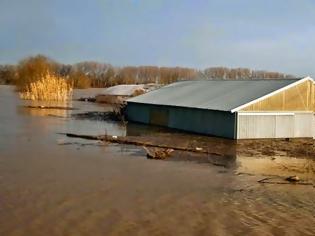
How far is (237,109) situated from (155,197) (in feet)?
40.7

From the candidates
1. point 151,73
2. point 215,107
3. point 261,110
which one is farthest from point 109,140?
point 151,73

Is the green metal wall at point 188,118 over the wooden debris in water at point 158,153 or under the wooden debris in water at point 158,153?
over

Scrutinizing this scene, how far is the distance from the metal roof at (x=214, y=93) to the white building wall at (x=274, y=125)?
88cm

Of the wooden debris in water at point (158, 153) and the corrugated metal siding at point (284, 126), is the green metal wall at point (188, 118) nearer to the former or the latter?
the corrugated metal siding at point (284, 126)

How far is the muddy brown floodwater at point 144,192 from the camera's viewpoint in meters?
9.97

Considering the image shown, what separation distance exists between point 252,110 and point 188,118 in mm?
4595

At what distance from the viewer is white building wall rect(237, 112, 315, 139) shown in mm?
A: 24281

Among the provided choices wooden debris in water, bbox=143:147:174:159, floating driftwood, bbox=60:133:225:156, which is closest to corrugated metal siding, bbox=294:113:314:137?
floating driftwood, bbox=60:133:225:156

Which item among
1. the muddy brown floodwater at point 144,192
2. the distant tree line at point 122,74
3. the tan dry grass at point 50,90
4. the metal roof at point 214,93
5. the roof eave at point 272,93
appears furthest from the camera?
the distant tree line at point 122,74

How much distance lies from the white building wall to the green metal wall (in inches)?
21.6

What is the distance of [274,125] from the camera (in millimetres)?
25094

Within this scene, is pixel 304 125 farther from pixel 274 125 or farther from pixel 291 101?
pixel 274 125

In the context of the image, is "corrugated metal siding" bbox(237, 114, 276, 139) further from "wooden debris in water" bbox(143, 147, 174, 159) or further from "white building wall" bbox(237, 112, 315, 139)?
"wooden debris in water" bbox(143, 147, 174, 159)

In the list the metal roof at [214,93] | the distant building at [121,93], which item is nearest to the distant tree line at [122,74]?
the distant building at [121,93]
